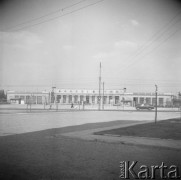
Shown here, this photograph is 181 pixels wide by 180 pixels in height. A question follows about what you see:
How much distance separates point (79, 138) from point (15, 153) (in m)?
3.70

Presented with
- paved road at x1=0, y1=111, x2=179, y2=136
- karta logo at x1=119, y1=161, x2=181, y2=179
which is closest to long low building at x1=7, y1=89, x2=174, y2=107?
paved road at x1=0, y1=111, x2=179, y2=136

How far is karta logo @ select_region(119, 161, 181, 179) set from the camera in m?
5.49

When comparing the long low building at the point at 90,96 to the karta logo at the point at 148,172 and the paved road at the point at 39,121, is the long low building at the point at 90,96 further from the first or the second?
the karta logo at the point at 148,172

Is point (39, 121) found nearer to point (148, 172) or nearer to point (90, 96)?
point (148, 172)

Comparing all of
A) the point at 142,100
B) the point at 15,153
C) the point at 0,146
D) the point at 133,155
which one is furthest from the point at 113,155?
the point at 142,100

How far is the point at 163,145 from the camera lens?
29.6 ft

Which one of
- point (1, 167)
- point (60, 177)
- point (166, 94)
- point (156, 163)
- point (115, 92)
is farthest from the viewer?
point (115, 92)

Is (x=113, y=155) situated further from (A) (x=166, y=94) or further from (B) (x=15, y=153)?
(A) (x=166, y=94)

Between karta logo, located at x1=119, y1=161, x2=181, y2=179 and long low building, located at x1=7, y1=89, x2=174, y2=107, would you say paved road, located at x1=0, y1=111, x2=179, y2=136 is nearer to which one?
karta logo, located at x1=119, y1=161, x2=181, y2=179

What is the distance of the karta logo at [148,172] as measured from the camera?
549 cm

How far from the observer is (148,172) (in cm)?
576

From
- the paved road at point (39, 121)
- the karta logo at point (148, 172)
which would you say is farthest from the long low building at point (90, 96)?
the karta logo at point (148, 172)

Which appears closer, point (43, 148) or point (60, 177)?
point (60, 177)

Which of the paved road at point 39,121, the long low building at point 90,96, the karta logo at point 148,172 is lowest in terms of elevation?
the paved road at point 39,121
